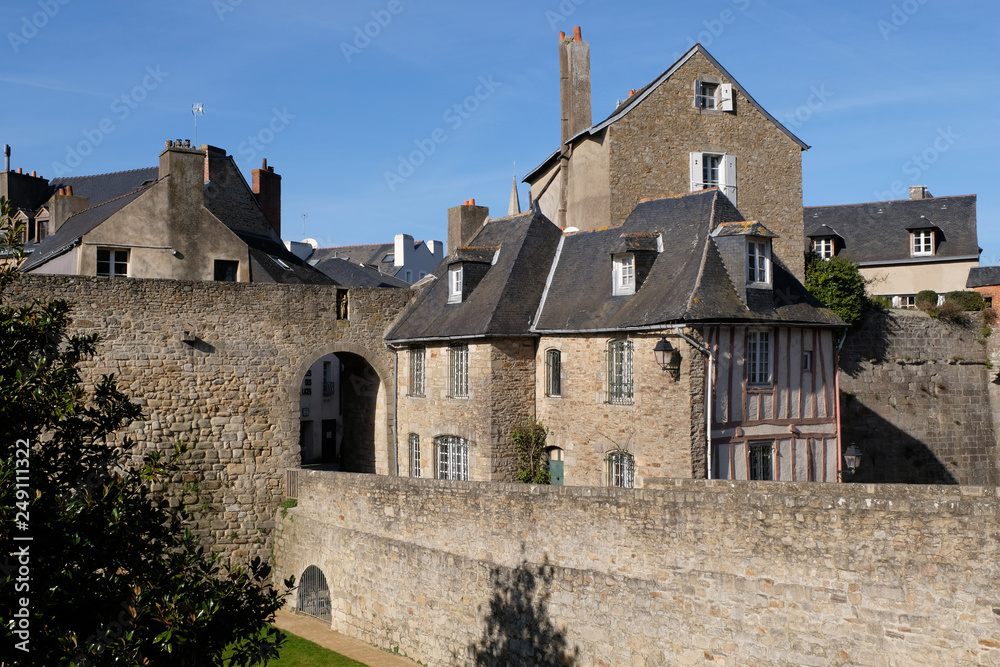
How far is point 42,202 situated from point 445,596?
26.6 meters

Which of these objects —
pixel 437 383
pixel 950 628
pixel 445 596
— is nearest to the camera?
pixel 950 628

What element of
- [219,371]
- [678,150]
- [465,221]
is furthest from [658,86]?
[219,371]

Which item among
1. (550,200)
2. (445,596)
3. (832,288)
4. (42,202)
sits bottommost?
(445,596)

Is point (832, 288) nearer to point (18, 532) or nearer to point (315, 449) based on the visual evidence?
point (315, 449)

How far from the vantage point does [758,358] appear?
1412 centimetres

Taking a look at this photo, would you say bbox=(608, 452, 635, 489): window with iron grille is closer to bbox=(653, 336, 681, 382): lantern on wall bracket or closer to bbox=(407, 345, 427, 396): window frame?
bbox=(653, 336, 681, 382): lantern on wall bracket

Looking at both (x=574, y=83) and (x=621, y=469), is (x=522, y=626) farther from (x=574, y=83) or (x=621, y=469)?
(x=574, y=83)

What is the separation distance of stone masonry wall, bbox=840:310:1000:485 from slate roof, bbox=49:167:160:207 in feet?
65.2

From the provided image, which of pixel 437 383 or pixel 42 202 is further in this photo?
pixel 42 202

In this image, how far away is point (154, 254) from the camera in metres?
18.9

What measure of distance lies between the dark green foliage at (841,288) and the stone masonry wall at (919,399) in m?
0.53

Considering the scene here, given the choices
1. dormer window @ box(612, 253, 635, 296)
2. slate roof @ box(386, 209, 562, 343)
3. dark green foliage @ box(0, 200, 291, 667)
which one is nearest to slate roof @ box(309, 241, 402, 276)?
slate roof @ box(386, 209, 562, 343)

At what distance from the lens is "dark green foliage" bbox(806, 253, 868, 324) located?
19.1 metres

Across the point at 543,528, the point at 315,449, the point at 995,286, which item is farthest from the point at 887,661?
the point at 315,449
